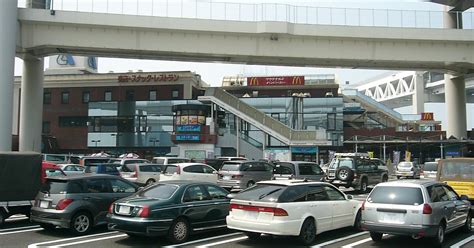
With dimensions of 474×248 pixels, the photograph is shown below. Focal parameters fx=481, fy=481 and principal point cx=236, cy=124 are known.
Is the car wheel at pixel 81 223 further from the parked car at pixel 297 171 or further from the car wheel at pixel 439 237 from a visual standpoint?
the parked car at pixel 297 171

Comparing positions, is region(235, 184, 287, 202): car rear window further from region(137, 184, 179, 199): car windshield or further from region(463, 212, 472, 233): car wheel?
region(463, 212, 472, 233): car wheel

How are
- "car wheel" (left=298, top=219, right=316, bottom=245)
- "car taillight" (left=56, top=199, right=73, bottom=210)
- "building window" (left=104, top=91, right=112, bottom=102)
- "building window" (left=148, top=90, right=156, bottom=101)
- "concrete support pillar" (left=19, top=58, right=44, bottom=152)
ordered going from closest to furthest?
"car wheel" (left=298, top=219, right=316, bottom=245) → "car taillight" (left=56, top=199, right=73, bottom=210) → "concrete support pillar" (left=19, top=58, right=44, bottom=152) → "building window" (left=148, top=90, right=156, bottom=101) → "building window" (left=104, top=91, right=112, bottom=102)

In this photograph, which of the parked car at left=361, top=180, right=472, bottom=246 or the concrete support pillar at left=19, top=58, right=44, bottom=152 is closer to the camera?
the parked car at left=361, top=180, right=472, bottom=246


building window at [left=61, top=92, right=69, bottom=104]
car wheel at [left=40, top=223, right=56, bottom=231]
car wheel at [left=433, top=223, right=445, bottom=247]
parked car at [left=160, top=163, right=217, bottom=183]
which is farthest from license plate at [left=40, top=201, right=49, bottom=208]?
building window at [left=61, top=92, right=69, bottom=104]

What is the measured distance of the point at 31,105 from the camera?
3725cm

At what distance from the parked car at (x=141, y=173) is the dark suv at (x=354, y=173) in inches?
362

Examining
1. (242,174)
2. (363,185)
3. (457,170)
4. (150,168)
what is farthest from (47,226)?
(363,185)

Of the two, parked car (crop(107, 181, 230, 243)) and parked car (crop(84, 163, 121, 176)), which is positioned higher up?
parked car (crop(84, 163, 121, 176))

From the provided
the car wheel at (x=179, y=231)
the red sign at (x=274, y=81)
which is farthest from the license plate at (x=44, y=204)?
the red sign at (x=274, y=81)

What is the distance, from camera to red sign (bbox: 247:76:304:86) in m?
70.6

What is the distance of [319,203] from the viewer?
11227mm

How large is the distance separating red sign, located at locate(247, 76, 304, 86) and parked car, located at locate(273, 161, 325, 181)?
156ft

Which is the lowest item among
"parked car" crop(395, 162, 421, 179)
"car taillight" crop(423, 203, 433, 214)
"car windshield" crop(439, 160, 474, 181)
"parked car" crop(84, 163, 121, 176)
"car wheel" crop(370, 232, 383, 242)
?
"car wheel" crop(370, 232, 383, 242)

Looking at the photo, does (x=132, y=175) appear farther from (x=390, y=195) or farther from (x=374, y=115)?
(x=374, y=115)
